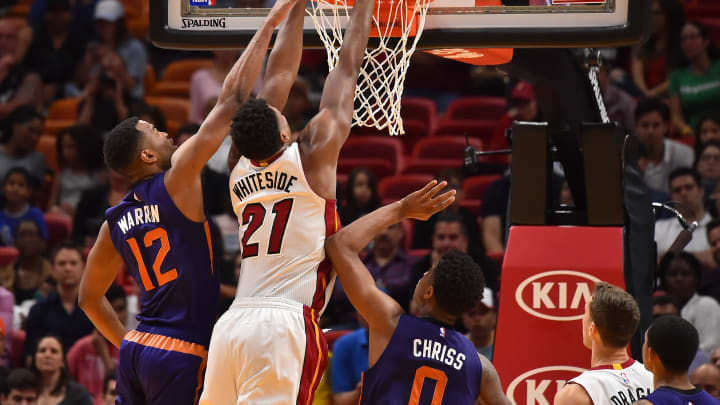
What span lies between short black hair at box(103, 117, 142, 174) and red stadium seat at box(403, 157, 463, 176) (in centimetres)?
578

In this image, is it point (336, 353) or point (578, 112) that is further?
point (336, 353)

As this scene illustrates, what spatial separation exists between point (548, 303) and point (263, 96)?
1878 mm

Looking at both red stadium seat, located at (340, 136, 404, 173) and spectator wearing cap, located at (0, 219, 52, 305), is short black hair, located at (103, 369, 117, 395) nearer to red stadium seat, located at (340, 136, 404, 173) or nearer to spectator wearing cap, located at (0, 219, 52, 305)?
spectator wearing cap, located at (0, 219, 52, 305)

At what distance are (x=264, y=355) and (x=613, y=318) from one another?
1.41 meters

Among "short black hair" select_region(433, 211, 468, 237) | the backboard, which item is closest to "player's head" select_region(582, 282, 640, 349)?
the backboard

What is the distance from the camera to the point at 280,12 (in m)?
4.75

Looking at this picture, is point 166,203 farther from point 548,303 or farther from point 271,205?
point 548,303

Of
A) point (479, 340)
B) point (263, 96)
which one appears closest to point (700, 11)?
point (479, 340)

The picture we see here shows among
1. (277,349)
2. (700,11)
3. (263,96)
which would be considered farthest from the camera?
(700,11)

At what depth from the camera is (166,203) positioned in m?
4.65

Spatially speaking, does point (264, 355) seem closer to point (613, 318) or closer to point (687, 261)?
point (613, 318)

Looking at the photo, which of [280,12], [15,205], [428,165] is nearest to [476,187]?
[428,165]

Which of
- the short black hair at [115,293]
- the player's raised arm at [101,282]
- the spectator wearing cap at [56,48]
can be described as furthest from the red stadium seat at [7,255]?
the player's raised arm at [101,282]

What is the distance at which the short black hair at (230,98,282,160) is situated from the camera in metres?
4.32
